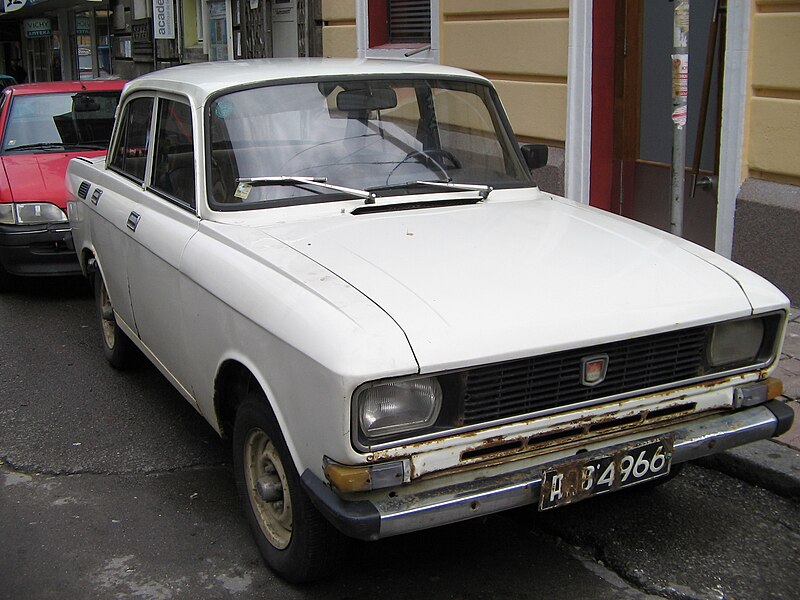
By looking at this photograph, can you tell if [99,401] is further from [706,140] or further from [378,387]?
[706,140]

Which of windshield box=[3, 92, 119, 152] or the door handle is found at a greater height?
windshield box=[3, 92, 119, 152]

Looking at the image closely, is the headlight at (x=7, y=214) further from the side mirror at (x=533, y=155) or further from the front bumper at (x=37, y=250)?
the side mirror at (x=533, y=155)

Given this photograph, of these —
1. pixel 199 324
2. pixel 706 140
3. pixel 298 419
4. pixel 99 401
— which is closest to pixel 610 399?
pixel 298 419

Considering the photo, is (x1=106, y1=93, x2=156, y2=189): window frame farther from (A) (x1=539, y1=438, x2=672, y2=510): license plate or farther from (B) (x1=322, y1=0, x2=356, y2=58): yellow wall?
(B) (x1=322, y1=0, x2=356, y2=58): yellow wall

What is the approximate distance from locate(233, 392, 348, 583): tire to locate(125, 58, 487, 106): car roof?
1.63 meters

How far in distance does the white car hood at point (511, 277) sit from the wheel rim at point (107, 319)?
2.31 m

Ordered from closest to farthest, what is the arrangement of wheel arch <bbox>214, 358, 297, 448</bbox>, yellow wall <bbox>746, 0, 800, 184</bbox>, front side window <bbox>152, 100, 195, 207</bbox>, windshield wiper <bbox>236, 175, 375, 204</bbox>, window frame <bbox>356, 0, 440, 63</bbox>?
wheel arch <bbox>214, 358, 297, 448</bbox> → windshield wiper <bbox>236, 175, 375, 204</bbox> → front side window <bbox>152, 100, 195, 207</bbox> → yellow wall <bbox>746, 0, 800, 184</bbox> → window frame <bbox>356, 0, 440, 63</bbox>

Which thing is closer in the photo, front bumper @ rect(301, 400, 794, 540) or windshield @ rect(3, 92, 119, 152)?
front bumper @ rect(301, 400, 794, 540)

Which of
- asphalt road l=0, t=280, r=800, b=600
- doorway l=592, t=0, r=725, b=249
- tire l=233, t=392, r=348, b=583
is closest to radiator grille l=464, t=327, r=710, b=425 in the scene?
tire l=233, t=392, r=348, b=583

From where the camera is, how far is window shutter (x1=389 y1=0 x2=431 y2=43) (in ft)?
37.6

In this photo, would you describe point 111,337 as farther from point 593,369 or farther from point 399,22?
point 399,22

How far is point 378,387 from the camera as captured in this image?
2.97m

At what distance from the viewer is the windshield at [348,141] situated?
4242 mm

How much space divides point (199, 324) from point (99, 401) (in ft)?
6.45
